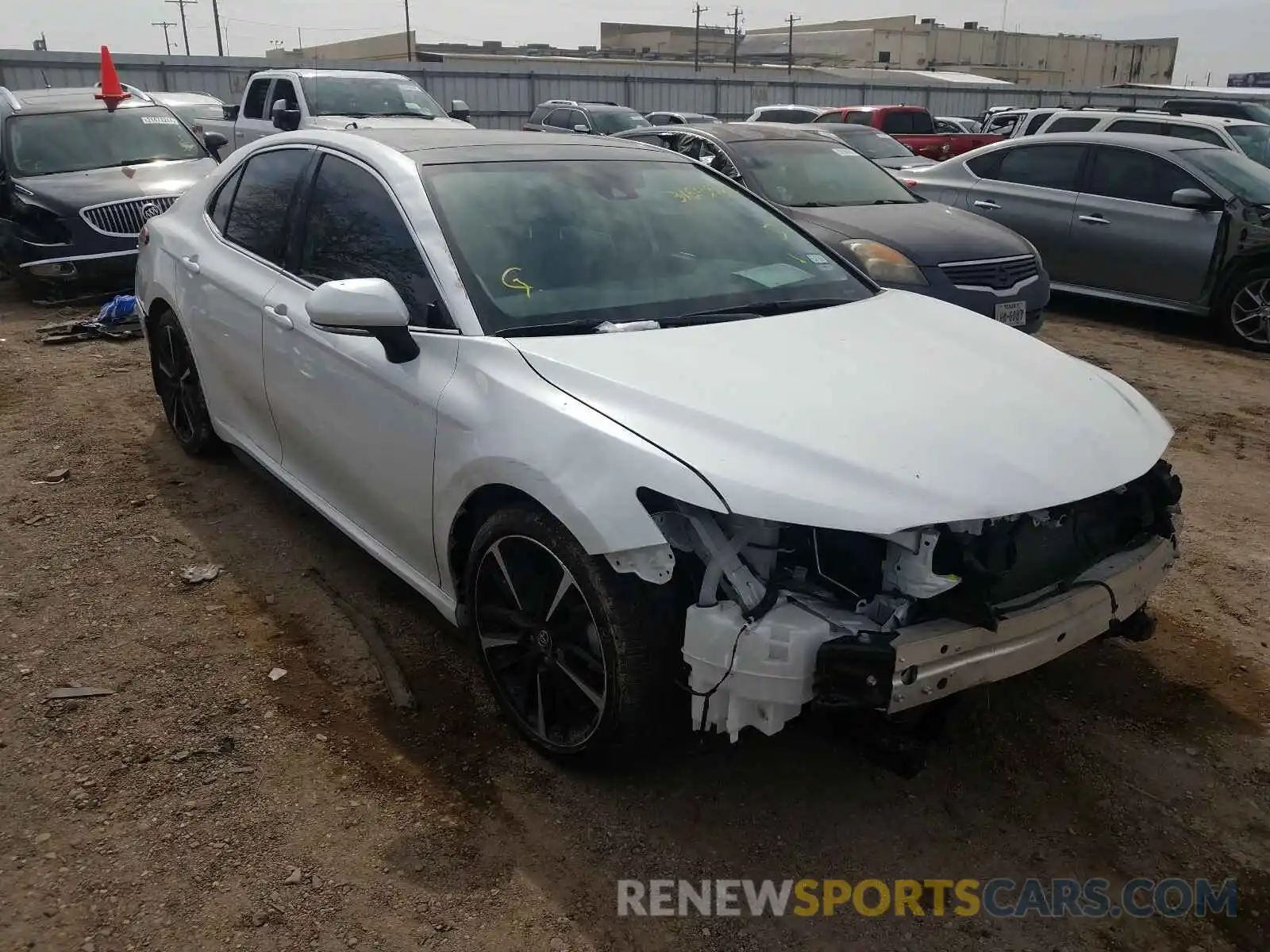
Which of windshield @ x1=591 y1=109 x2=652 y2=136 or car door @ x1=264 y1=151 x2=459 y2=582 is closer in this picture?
car door @ x1=264 y1=151 x2=459 y2=582

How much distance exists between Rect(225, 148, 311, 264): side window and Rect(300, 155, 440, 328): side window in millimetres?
228

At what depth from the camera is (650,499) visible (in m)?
2.55

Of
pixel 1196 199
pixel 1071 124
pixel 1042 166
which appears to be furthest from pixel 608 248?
pixel 1071 124

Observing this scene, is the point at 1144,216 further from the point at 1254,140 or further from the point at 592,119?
the point at 592,119

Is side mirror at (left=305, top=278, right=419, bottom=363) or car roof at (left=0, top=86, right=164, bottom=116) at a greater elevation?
car roof at (left=0, top=86, right=164, bottom=116)

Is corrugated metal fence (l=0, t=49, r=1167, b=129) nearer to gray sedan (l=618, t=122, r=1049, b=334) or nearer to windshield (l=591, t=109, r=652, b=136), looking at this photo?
windshield (l=591, t=109, r=652, b=136)

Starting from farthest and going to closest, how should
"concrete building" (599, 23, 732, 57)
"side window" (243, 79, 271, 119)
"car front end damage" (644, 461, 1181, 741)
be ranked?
"concrete building" (599, 23, 732, 57)
"side window" (243, 79, 271, 119)
"car front end damage" (644, 461, 1181, 741)

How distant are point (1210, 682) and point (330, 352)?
10.5 feet

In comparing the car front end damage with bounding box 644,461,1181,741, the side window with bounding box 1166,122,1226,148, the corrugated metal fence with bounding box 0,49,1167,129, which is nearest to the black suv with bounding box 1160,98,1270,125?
the side window with bounding box 1166,122,1226,148

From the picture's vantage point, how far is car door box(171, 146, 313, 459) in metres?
4.13

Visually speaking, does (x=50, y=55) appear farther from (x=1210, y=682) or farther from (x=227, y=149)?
(x=1210, y=682)

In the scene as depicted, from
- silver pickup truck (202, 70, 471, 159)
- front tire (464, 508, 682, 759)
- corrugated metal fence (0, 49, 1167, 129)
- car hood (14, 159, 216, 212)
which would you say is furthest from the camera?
corrugated metal fence (0, 49, 1167, 129)

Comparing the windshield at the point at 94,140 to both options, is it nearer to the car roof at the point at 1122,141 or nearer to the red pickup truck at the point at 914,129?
the car roof at the point at 1122,141

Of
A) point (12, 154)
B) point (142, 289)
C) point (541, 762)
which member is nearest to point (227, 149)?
point (12, 154)
